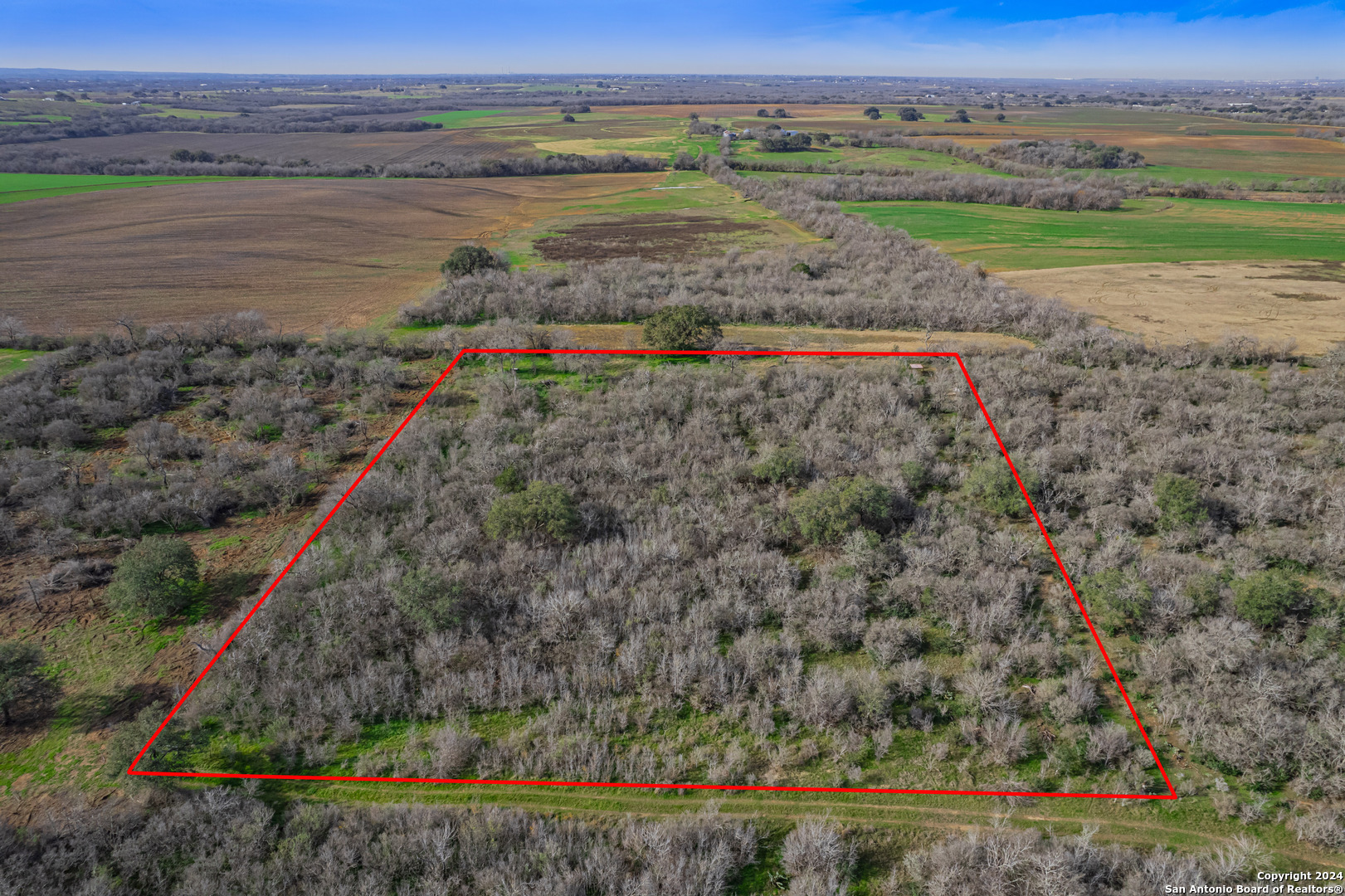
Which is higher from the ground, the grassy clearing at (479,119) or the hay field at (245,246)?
the grassy clearing at (479,119)

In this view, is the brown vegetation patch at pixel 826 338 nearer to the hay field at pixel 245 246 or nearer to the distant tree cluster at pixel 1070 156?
the hay field at pixel 245 246

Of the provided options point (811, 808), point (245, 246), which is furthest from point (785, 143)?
point (811, 808)

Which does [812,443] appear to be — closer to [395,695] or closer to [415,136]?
[395,695]

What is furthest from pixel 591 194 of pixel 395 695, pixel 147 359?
pixel 395 695

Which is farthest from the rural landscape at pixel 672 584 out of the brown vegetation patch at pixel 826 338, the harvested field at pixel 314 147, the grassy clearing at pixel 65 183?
the harvested field at pixel 314 147

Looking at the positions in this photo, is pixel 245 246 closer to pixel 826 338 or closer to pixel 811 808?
pixel 826 338

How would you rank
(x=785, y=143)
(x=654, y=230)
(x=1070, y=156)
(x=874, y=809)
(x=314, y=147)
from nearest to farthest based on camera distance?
(x=874, y=809) < (x=654, y=230) < (x=1070, y=156) < (x=785, y=143) < (x=314, y=147)
